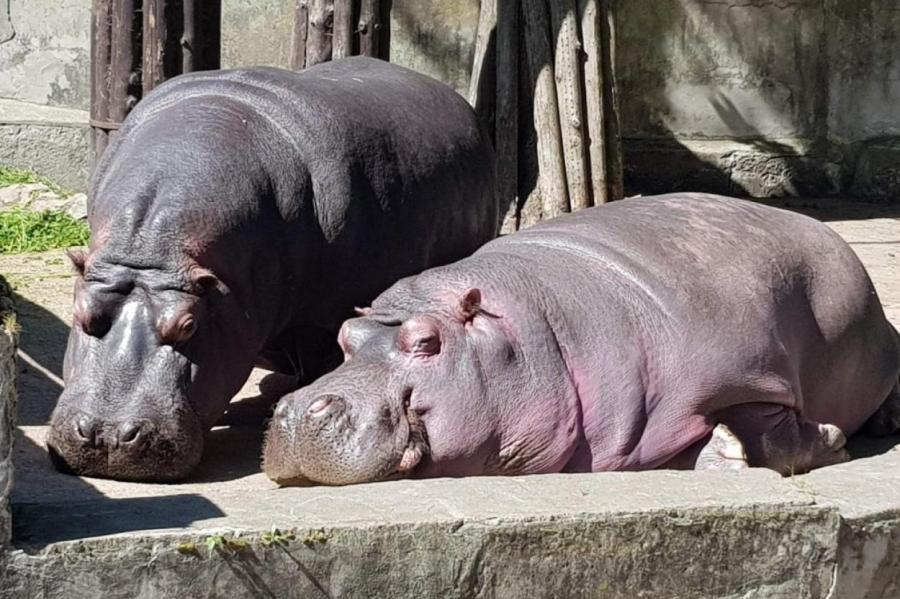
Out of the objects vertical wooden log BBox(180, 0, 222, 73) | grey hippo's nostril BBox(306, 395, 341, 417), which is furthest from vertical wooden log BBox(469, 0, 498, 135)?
grey hippo's nostril BBox(306, 395, 341, 417)

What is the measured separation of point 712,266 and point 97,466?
1.65 meters

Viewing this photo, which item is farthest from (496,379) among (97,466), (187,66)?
(187,66)

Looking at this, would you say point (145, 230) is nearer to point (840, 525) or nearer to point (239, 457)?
point (239, 457)

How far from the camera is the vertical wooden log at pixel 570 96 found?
7410mm

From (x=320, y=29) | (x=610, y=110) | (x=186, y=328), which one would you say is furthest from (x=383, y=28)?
(x=186, y=328)

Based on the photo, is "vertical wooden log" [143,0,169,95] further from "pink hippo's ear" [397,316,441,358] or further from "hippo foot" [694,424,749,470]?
"hippo foot" [694,424,749,470]

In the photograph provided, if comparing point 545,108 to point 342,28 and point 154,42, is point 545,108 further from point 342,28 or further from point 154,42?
point 154,42

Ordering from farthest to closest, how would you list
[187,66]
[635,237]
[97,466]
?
[187,66] < [635,237] < [97,466]

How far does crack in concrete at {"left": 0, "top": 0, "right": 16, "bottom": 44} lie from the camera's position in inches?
342

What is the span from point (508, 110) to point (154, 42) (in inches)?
75.8

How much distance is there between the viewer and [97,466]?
3.95m

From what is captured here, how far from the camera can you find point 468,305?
12.4 feet

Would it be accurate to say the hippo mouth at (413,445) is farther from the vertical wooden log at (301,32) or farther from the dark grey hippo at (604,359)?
the vertical wooden log at (301,32)

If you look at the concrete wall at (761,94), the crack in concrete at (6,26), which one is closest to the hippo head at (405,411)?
the crack in concrete at (6,26)
